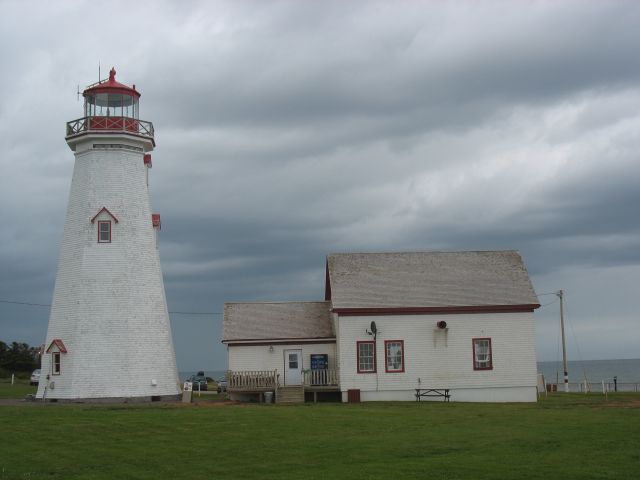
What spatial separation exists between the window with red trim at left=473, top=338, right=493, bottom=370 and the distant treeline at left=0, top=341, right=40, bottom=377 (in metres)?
38.7

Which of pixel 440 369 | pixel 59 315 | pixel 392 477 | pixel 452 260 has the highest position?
pixel 452 260

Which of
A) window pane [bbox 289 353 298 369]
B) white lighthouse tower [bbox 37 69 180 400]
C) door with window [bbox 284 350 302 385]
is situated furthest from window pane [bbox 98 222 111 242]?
window pane [bbox 289 353 298 369]

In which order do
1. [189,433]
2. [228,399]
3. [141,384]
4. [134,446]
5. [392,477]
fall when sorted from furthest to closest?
[228,399]
[141,384]
[189,433]
[134,446]
[392,477]

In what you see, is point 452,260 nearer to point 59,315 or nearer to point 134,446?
point 59,315

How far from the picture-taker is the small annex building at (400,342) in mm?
34188

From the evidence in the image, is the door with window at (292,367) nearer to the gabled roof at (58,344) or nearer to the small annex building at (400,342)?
the small annex building at (400,342)

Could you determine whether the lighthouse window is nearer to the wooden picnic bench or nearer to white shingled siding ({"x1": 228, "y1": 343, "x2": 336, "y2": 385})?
white shingled siding ({"x1": 228, "y1": 343, "x2": 336, "y2": 385})

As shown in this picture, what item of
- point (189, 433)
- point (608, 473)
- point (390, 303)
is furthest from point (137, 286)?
point (608, 473)

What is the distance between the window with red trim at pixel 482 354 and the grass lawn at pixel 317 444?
23.4 ft

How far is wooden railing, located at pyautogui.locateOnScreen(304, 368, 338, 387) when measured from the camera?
34531 mm

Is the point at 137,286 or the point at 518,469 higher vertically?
the point at 137,286

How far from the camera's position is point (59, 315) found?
109 feet

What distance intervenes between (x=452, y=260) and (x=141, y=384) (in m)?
14.5

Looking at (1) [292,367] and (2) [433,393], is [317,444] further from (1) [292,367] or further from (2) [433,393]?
(1) [292,367]
